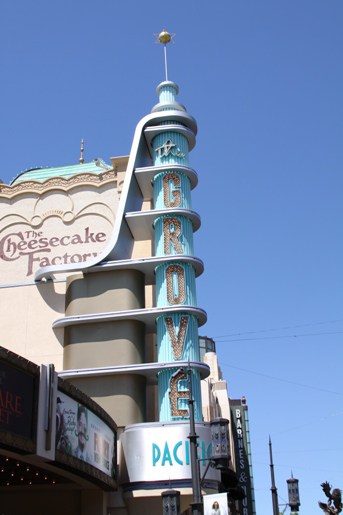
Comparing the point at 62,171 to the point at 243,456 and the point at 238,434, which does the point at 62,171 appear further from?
the point at 243,456

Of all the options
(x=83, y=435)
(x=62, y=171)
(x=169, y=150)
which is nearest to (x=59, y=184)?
(x=62, y=171)

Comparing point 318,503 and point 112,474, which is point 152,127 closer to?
point 112,474

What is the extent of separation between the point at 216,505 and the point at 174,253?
17.4 meters

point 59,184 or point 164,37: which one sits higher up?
point 164,37

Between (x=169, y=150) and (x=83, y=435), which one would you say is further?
(x=169, y=150)

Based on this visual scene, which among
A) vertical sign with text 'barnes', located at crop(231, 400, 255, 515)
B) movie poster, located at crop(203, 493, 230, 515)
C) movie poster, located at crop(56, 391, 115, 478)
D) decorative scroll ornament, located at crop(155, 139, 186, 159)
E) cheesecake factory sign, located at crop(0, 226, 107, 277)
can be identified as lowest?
movie poster, located at crop(203, 493, 230, 515)

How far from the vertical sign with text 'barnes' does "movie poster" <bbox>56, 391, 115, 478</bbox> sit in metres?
29.2

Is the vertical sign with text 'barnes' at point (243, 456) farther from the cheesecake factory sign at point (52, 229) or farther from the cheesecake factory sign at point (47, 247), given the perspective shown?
the cheesecake factory sign at point (52, 229)

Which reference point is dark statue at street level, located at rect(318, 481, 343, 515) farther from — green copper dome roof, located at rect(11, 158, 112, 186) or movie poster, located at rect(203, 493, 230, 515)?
green copper dome roof, located at rect(11, 158, 112, 186)

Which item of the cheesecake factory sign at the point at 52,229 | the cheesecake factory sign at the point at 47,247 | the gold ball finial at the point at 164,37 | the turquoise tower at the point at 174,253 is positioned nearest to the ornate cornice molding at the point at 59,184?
the cheesecake factory sign at the point at 52,229

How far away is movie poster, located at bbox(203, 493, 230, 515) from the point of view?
17750 millimetres

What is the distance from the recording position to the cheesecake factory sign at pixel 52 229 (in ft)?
127

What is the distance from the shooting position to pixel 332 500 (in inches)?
853

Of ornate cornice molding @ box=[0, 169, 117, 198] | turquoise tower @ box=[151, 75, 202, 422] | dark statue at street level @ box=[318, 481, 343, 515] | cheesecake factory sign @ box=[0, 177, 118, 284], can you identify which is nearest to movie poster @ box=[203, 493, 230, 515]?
dark statue at street level @ box=[318, 481, 343, 515]
